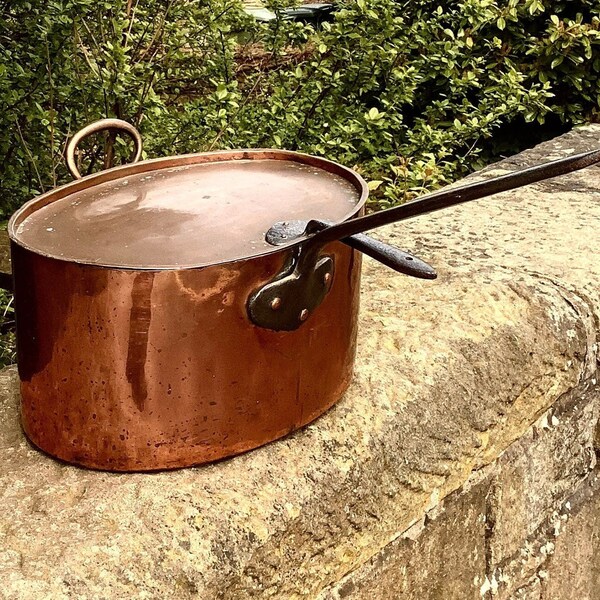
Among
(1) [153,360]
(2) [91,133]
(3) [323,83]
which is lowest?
(3) [323,83]

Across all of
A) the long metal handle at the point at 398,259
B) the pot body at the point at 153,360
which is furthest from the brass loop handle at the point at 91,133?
the long metal handle at the point at 398,259

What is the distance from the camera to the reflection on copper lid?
86cm

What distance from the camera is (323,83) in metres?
3.12

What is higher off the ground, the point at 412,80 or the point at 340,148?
the point at 412,80

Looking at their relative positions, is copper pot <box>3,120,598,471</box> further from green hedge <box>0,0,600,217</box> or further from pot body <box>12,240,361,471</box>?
green hedge <box>0,0,600,217</box>

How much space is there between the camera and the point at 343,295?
960mm

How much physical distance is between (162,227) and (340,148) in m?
2.10

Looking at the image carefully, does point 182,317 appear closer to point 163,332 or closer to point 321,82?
point 163,332

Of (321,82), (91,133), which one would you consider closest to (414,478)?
(91,133)

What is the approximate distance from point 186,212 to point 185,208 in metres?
0.01

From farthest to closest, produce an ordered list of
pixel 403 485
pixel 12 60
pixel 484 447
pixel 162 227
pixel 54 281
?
pixel 12 60
pixel 484 447
pixel 403 485
pixel 162 227
pixel 54 281

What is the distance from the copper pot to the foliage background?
152cm

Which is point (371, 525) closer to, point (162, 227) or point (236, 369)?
point (236, 369)

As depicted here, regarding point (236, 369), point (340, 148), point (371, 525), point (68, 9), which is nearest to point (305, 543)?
point (371, 525)
